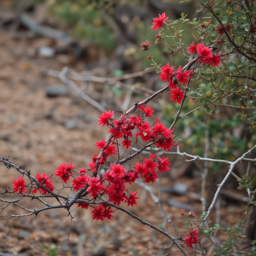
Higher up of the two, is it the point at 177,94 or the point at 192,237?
the point at 177,94

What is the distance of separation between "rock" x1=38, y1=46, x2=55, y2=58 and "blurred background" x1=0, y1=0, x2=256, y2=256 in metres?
0.01

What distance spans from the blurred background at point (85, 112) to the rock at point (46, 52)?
14mm


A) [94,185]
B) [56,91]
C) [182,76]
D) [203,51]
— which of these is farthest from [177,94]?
[56,91]

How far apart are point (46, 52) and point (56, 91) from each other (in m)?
1.00

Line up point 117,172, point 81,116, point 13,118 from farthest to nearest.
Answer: point 81,116 → point 13,118 → point 117,172

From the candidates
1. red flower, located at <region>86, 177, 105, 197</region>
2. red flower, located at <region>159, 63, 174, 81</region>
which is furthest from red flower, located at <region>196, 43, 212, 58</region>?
red flower, located at <region>86, 177, 105, 197</region>

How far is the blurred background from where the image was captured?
70.4 inches

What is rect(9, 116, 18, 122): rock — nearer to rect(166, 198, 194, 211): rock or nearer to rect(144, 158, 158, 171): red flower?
rect(166, 198, 194, 211): rock

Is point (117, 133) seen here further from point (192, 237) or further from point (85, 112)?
point (85, 112)

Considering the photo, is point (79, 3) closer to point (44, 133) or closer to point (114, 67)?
point (114, 67)

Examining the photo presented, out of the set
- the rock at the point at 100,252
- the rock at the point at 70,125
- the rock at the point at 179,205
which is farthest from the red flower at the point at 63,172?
the rock at the point at 70,125

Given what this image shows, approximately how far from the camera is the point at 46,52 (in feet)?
13.7

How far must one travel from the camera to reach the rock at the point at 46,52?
4.14m

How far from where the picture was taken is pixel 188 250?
1.65 metres
